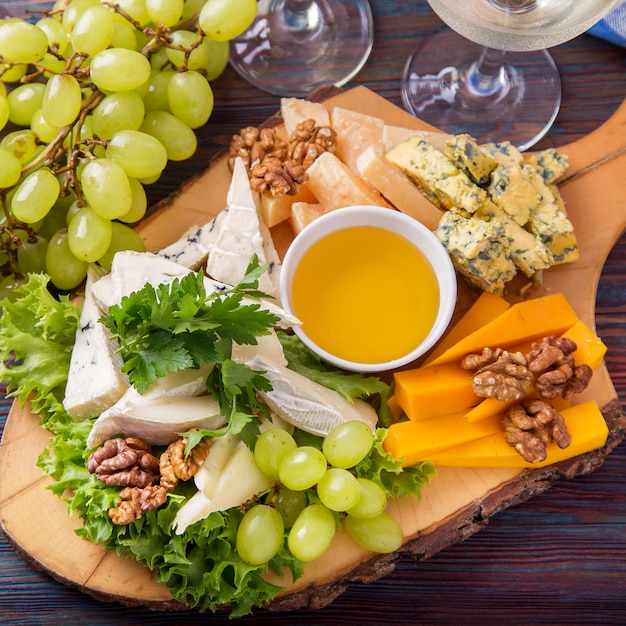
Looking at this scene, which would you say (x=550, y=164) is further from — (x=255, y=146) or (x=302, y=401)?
(x=302, y=401)

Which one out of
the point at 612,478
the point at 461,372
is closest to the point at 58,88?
the point at 461,372

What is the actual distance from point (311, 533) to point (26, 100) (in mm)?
1171

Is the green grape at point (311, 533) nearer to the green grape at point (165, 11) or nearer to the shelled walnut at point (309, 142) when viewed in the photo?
the shelled walnut at point (309, 142)

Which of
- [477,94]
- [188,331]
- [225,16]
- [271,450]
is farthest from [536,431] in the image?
[225,16]

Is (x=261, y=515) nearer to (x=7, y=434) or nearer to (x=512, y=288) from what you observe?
(x=7, y=434)

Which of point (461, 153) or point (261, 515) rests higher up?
point (461, 153)

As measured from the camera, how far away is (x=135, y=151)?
1478 mm

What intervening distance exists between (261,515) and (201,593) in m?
0.20

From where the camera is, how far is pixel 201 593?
1383mm

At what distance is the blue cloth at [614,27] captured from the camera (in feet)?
5.71

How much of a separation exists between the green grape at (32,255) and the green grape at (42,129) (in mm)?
231

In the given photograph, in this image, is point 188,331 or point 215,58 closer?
point 188,331

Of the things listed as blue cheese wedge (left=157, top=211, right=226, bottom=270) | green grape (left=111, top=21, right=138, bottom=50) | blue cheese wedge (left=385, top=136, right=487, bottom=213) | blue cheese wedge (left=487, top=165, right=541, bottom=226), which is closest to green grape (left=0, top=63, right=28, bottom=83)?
green grape (left=111, top=21, right=138, bottom=50)

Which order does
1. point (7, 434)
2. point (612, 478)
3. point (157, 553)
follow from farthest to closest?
point (612, 478) → point (7, 434) → point (157, 553)
